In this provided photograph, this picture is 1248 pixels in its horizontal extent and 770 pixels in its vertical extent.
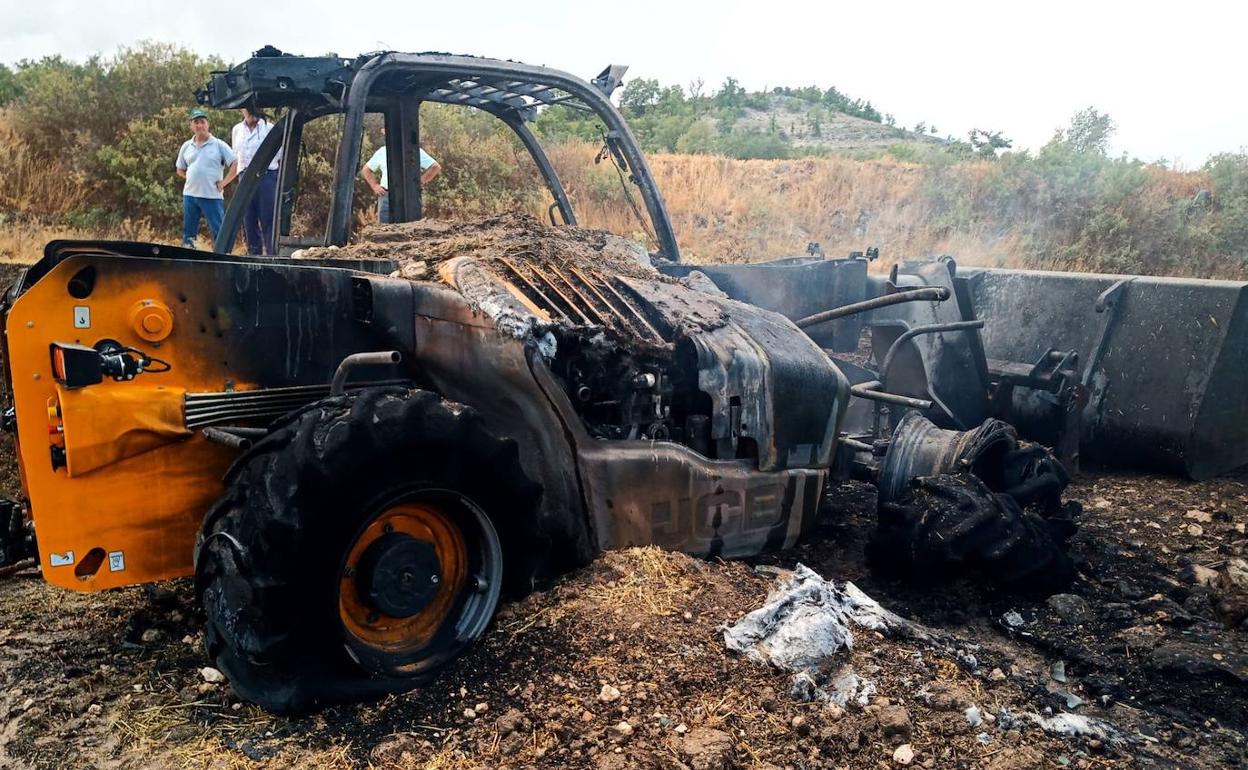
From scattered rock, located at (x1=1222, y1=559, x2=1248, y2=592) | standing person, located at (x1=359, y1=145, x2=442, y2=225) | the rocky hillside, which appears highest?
the rocky hillside

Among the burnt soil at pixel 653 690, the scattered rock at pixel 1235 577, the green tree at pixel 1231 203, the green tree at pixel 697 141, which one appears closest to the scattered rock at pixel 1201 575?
the scattered rock at pixel 1235 577

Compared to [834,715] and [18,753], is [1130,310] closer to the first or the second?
[834,715]

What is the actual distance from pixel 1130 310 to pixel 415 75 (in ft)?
15.8

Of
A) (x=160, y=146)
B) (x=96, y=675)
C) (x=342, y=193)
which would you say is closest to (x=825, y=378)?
(x=342, y=193)

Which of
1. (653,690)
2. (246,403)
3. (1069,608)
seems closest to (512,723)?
(653,690)

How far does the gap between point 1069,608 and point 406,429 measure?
9.67ft

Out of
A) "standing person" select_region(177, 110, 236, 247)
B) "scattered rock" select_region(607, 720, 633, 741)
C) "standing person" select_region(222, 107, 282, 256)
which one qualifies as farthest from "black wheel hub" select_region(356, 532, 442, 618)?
"standing person" select_region(177, 110, 236, 247)

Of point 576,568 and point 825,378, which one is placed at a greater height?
point 825,378

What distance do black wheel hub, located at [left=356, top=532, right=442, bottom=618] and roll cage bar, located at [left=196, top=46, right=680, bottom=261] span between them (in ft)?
5.83

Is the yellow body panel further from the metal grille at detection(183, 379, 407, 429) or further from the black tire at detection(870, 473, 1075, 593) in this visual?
the black tire at detection(870, 473, 1075, 593)

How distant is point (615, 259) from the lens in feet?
14.6

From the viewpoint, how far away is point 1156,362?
6203mm

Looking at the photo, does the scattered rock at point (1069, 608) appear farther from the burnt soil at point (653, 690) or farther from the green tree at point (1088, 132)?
the green tree at point (1088, 132)

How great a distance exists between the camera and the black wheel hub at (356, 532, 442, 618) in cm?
303
